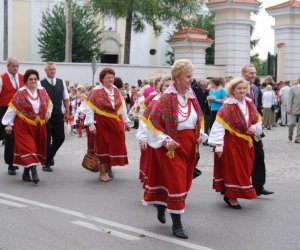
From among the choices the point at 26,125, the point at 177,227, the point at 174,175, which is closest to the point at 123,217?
the point at 177,227

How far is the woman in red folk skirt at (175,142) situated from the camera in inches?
293

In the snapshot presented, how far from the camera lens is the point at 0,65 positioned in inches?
1172

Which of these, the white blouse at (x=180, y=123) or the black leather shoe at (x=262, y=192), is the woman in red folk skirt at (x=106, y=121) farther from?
the white blouse at (x=180, y=123)

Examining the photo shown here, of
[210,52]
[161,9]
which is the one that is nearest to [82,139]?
[161,9]

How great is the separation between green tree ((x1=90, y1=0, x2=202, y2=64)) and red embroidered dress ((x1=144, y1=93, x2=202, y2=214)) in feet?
94.9

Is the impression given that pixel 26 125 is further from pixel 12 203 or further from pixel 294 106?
pixel 294 106

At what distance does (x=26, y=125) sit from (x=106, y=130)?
120 cm

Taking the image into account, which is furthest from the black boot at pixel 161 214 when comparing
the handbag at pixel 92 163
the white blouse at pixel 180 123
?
the handbag at pixel 92 163

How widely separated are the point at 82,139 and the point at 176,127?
12.2 m

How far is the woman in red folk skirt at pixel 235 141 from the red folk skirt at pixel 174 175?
1.39 meters

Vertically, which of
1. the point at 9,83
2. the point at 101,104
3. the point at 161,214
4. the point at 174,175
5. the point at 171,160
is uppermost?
the point at 9,83

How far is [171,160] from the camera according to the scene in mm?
7457

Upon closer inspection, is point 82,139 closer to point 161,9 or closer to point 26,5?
point 161,9

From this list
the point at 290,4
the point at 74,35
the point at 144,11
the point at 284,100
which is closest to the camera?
the point at 284,100
